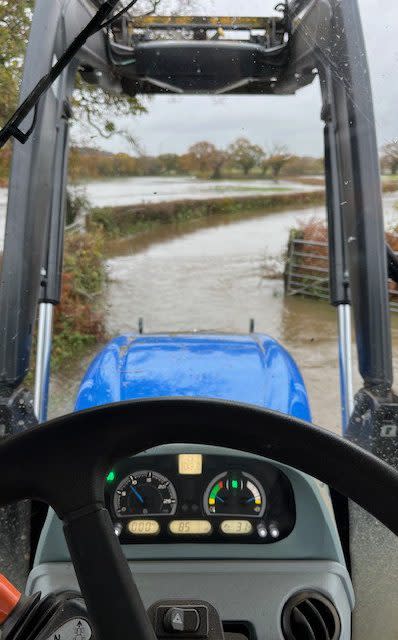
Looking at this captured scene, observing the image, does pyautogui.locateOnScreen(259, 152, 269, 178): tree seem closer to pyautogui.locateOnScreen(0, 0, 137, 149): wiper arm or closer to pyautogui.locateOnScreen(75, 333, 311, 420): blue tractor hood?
pyautogui.locateOnScreen(75, 333, 311, 420): blue tractor hood

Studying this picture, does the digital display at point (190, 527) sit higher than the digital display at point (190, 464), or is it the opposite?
the digital display at point (190, 464)

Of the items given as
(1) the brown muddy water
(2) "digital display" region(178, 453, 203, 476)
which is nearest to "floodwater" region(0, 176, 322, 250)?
(1) the brown muddy water

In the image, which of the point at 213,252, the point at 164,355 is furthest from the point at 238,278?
the point at 164,355

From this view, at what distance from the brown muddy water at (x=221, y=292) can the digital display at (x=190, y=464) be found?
43cm

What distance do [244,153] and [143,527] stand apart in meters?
0.68

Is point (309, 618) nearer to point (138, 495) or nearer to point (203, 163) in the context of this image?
point (138, 495)

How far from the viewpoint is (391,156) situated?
0.92m

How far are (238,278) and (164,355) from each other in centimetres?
70

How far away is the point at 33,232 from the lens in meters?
1.12

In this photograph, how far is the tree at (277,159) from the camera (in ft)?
3.97

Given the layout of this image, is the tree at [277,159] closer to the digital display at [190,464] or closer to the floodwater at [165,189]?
the floodwater at [165,189]

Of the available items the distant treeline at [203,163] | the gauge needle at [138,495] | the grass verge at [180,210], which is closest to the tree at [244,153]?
the distant treeline at [203,163]

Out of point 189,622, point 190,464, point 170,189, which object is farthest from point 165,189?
point 189,622

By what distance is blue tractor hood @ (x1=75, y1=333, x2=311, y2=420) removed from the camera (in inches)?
48.5
